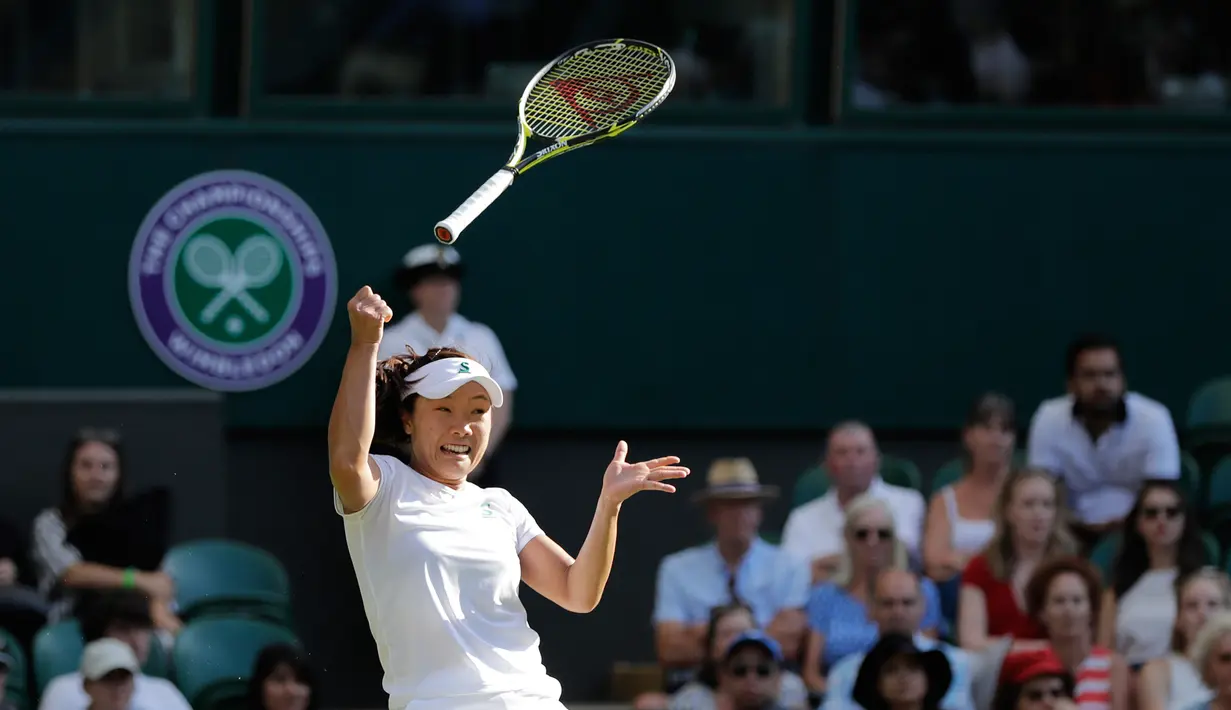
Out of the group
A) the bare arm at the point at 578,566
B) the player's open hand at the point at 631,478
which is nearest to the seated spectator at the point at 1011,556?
the bare arm at the point at 578,566

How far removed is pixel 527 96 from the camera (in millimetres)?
5355

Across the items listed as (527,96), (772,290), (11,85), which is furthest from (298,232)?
(527,96)

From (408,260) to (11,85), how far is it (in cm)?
176

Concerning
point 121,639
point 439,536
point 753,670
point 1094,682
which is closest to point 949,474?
point 1094,682

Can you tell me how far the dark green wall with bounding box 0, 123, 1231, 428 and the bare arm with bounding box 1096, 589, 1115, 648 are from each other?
5.64 ft

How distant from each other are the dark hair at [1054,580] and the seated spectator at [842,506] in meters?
0.59

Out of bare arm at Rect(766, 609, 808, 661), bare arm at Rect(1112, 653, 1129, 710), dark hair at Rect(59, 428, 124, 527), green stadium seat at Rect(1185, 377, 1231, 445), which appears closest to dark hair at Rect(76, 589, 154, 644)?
dark hair at Rect(59, 428, 124, 527)

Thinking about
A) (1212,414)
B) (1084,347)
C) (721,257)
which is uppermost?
(721,257)

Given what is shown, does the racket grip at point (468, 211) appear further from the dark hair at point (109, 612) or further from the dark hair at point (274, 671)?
the dark hair at point (109, 612)

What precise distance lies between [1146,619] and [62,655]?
3.47 m

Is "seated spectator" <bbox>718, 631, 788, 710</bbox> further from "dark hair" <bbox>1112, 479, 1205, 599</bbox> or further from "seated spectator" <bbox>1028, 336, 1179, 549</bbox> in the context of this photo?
"seated spectator" <bbox>1028, 336, 1179, 549</bbox>

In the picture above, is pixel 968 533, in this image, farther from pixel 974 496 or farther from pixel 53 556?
pixel 53 556

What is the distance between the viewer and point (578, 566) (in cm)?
446

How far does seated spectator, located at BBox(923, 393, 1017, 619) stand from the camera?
770cm
